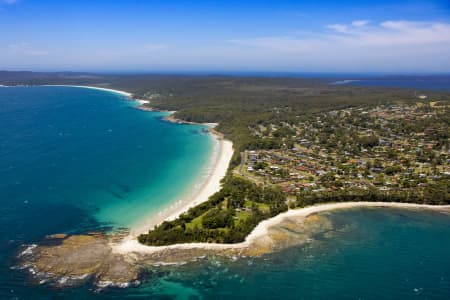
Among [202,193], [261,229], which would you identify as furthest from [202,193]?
[261,229]

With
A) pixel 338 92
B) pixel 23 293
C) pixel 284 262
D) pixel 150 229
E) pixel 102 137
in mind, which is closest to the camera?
pixel 23 293

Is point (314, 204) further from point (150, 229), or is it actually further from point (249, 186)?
point (150, 229)

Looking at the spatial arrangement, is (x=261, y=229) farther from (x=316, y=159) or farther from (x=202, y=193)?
(x=316, y=159)

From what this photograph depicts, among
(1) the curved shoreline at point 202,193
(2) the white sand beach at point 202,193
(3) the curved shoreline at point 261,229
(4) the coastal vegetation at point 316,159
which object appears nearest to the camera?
(3) the curved shoreline at point 261,229

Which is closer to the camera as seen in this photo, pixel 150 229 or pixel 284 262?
pixel 284 262

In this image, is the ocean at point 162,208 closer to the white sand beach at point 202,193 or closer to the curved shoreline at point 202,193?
the curved shoreline at point 202,193

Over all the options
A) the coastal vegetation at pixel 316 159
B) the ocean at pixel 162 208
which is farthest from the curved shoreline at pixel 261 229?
the ocean at pixel 162 208

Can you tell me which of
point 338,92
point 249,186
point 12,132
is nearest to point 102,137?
point 12,132
